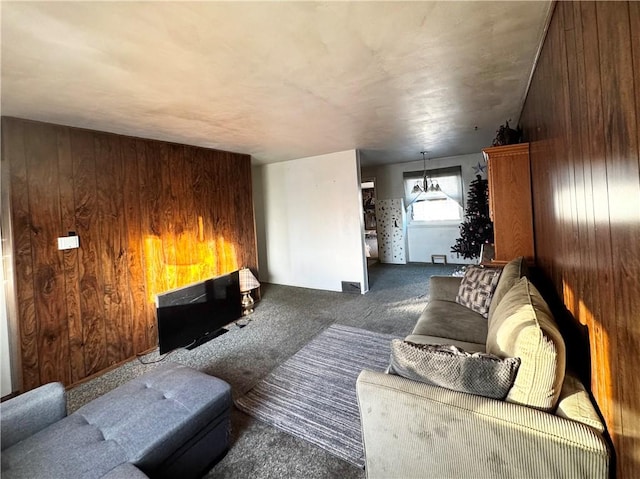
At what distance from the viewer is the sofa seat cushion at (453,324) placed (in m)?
2.12

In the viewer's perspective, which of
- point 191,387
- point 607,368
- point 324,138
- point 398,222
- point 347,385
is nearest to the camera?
point 607,368

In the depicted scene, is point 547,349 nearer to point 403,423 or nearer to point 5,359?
point 403,423

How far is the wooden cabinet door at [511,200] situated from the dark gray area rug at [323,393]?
1.53 meters

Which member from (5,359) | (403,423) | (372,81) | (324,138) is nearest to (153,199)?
(5,359)

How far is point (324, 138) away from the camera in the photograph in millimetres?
3826

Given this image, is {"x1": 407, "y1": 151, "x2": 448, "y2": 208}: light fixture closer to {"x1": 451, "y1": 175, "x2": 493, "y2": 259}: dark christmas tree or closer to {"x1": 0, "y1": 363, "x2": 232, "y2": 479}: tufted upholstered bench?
{"x1": 451, "y1": 175, "x2": 493, "y2": 259}: dark christmas tree

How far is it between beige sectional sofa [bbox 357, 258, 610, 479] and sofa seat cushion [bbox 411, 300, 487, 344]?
2.26 ft

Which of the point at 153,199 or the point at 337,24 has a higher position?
the point at 337,24

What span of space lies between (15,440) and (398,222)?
22.1 feet

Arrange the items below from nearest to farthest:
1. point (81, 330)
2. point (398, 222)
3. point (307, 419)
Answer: point (307, 419) → point (81, 330) → point (398, 222)

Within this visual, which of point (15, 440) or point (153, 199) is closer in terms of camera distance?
point (15, 440)

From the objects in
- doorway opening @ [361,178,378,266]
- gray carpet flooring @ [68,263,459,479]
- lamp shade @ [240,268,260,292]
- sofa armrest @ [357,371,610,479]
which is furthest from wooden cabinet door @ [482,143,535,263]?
doorway opening @ [361,178,378,266]

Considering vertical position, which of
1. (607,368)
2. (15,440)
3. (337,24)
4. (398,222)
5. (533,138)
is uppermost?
(337,24)

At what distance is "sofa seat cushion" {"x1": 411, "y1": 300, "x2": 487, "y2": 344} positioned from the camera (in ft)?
6.96
